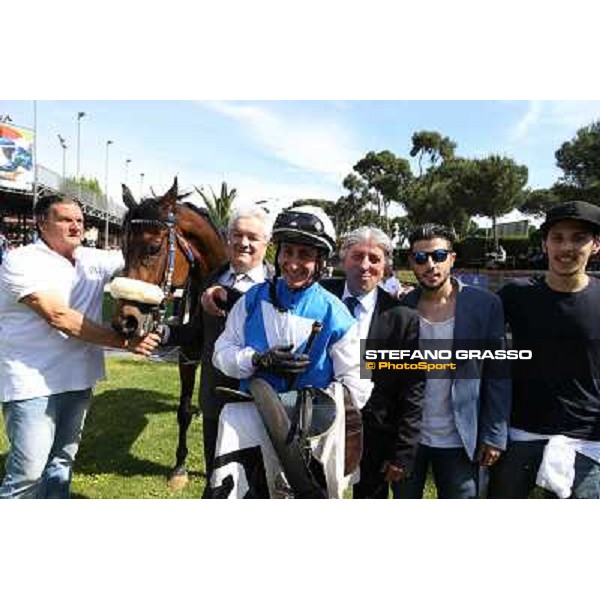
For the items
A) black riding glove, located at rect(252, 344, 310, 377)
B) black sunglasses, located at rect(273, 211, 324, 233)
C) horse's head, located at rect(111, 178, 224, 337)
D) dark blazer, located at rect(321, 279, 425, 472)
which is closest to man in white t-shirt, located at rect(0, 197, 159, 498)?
horse's head, located at rect(111, 178, 224, 337)

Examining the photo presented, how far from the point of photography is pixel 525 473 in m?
2.21

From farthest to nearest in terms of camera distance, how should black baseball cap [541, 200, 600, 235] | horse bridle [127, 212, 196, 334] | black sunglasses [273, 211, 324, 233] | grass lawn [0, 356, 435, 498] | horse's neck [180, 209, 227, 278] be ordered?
grass lawn [0, 356, 435, 498]
horse's neck [180, 209, 227, 278]
horse bridle [127, 212, 196, 334]
black baseball cap [541, 200, 600, 235]
black sunglasses [273, 211, 324, 233]

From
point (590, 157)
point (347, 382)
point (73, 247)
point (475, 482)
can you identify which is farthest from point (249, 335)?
point (590, 157)

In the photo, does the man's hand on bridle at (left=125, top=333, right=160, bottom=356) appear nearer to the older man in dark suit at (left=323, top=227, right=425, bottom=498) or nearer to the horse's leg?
the older man in dark suit at (left=323, top=227, right=425, bottom=498)

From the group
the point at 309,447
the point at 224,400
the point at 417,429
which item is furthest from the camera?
the point at 224,400

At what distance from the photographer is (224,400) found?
2332mm

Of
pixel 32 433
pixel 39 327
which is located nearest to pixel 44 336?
pixel 39 327

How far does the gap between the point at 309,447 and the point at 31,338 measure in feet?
4.49

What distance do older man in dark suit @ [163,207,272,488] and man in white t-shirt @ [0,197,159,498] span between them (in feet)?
0.94

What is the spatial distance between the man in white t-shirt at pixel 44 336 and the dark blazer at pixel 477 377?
136cm

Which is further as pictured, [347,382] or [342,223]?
[342,223]

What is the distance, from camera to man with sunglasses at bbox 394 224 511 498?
2176mm

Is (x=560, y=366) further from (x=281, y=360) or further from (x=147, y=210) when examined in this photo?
(x=147, y=210)

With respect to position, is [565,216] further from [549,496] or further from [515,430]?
[549,496]
